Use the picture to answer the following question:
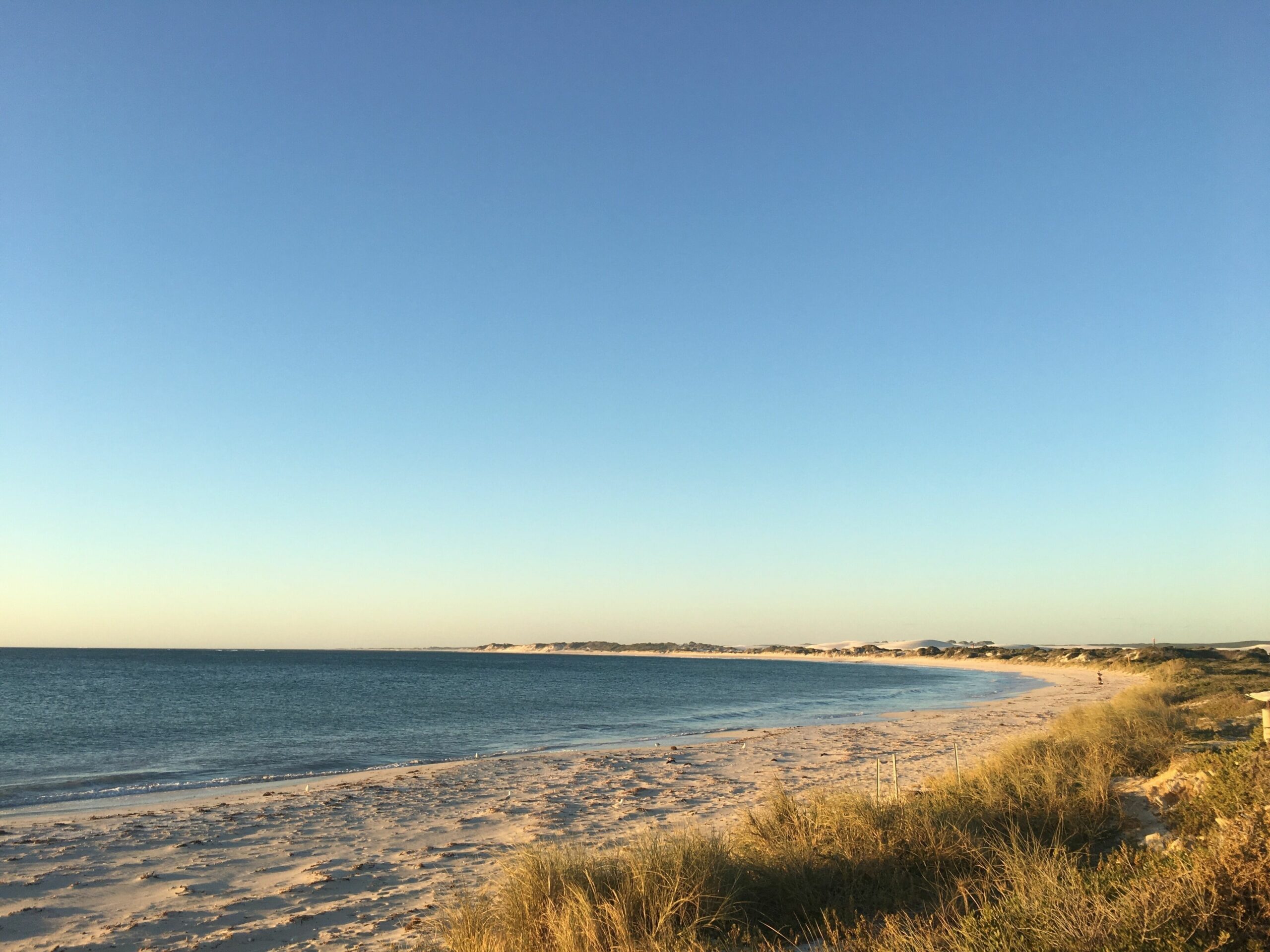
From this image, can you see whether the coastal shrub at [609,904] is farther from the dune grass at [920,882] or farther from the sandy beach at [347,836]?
the sandy beach at [347,836]

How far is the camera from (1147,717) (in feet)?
54.5

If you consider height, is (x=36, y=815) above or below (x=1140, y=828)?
below

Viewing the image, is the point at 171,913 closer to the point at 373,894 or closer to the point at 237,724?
the point at 373,894

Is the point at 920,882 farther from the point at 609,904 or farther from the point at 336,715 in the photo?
the point at 336,715

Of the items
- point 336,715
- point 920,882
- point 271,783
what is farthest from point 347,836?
point 336,715

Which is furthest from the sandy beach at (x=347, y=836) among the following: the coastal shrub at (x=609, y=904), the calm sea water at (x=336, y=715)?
the calm sea water at (x=336, y=715)

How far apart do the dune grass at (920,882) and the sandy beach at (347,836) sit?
3.30 m

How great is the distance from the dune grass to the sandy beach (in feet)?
10.8

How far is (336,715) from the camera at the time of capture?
133 feet

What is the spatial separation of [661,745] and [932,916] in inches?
898

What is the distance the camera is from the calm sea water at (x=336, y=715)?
2372 centimetres

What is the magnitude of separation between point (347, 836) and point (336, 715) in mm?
28923

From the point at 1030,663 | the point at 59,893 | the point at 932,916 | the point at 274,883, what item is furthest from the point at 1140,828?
the point at 1030,663

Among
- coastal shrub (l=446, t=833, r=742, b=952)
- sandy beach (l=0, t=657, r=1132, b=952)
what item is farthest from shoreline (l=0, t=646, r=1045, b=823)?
coastal shrub (l=446, t=833, r=742, b=952)
